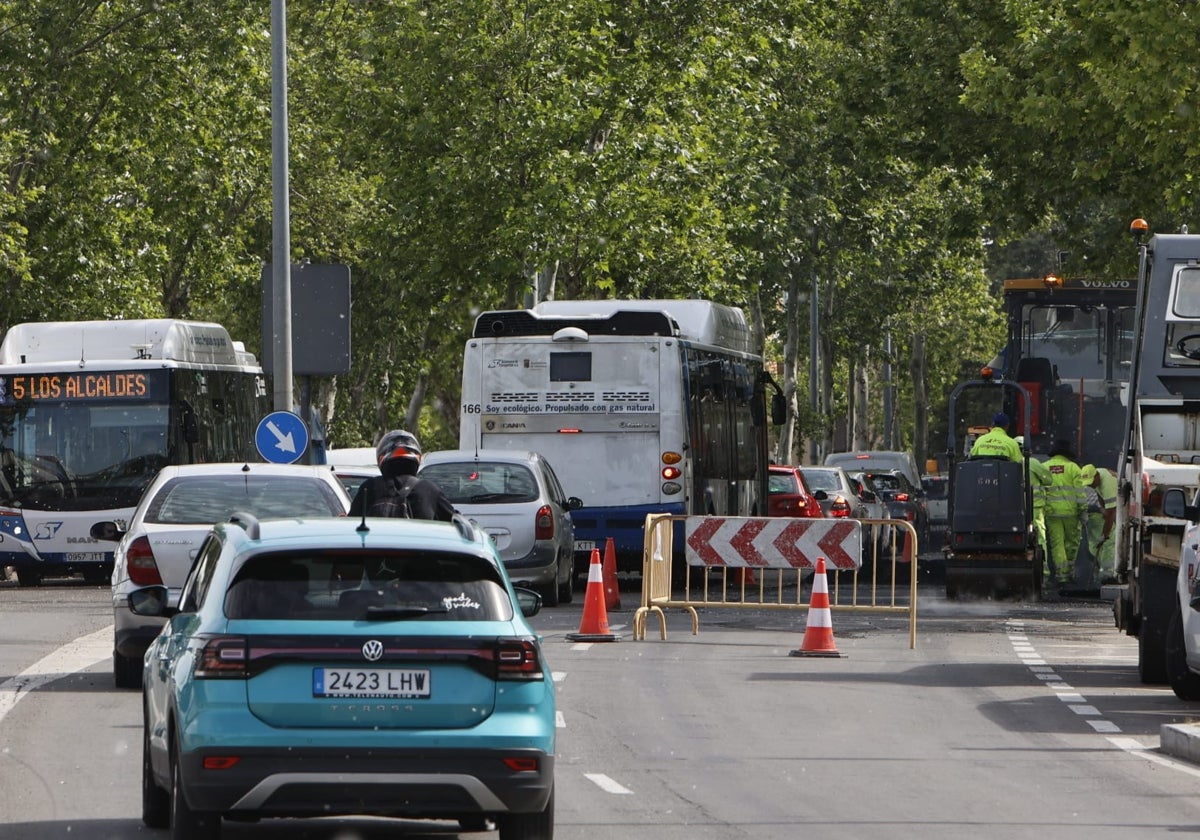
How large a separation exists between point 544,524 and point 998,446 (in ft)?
18.5

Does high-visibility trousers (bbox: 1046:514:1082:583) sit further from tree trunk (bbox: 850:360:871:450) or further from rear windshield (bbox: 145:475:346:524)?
tree trunk (bbox: 850:360:871:450)

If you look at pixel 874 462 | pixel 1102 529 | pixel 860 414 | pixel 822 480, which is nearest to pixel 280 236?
pixel 822 480

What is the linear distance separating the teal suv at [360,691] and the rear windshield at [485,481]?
15.3m

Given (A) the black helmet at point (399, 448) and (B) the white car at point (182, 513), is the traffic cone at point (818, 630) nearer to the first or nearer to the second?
(B) the white car at point (182, 513)

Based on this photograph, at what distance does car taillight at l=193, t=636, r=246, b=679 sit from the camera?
8492 millimetres

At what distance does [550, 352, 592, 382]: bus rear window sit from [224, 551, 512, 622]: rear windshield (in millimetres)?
18652

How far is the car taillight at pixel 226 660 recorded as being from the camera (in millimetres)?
8492

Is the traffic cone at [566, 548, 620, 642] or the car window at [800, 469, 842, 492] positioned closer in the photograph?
the traffic cone at [566, 548, 620, 642]

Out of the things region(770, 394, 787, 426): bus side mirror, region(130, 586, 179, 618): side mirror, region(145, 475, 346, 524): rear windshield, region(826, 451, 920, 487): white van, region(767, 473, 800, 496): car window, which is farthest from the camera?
region(826, 451, 920, 487): white van

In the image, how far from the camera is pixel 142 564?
15.4 m

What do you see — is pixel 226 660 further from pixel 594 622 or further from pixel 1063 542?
pixel 1063 542

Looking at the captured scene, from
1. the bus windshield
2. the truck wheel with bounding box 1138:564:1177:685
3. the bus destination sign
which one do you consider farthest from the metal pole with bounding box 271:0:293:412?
the truck wheel with bounding box 1138:564:1177:685

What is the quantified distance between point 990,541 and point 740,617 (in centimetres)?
339

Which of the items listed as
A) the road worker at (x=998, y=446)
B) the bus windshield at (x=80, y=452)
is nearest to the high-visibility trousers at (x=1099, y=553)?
the road worker at (x=998, y=446)
